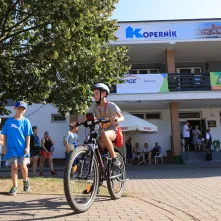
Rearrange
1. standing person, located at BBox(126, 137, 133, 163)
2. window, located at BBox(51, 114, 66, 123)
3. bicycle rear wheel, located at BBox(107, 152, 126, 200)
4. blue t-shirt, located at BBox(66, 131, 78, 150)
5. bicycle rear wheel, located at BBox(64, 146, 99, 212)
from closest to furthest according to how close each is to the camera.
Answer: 1. bicycle rear wheel, located at BBox(64, 146, 99, 212)
2. bicycle rear wheel, located at BBox(107, 152, 126, 200)
3. blue t-shirt, located at BBox(66, 131, 78, 150)
4. standing person, located at BBox(126, 137, 133, 163)
5. window, located at BBox(51, 114, 66, 123)

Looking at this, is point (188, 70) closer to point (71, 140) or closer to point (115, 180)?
point (71, 140)

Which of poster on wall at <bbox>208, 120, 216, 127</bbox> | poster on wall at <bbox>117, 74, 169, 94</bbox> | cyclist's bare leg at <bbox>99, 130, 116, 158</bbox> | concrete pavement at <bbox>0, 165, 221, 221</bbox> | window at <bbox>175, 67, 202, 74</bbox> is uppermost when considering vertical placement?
window at <bbox>175, 67, 202, 74</bbox>

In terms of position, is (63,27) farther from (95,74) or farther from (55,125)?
(55,125)

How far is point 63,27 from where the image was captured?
300 inches

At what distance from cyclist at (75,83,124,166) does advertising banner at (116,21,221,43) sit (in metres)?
15.4

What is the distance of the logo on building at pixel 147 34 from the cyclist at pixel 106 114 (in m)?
15.6

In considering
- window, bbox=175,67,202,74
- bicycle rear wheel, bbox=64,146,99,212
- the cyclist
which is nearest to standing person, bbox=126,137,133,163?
window, bbox=175,67,202,74

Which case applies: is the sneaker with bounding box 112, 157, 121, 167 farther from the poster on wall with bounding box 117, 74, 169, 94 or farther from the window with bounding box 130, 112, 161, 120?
the window with bounding box 130, 112, 161, 120

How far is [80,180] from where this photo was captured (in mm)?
4473

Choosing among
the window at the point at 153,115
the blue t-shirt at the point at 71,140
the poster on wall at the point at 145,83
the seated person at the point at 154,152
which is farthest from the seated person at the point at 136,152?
the blue t-shirt at the point at 71,140

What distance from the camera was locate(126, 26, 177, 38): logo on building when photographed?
2034 centimetres

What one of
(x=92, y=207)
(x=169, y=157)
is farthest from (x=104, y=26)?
(x=169, y=157)

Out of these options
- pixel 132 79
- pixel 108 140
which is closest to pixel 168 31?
pixel 132 79

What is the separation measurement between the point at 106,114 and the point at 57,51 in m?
3.09
